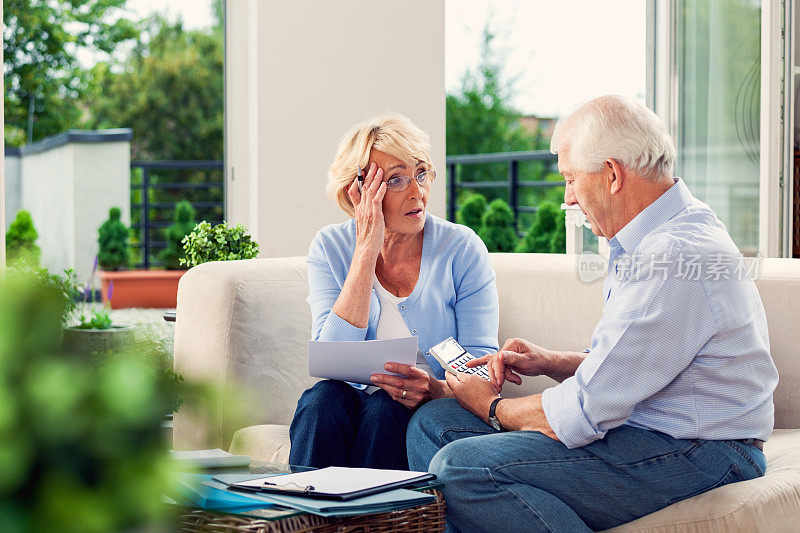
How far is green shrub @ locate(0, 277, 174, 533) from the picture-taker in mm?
234

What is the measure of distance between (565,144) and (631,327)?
1.31 ft

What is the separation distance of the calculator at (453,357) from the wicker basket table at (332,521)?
572mm

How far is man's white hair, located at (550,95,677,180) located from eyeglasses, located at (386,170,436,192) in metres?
0.73

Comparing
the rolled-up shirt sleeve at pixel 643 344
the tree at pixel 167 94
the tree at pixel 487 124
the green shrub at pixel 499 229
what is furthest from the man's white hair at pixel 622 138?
the tree at pixel 487 124

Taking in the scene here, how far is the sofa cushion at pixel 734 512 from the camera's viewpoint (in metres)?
1.52

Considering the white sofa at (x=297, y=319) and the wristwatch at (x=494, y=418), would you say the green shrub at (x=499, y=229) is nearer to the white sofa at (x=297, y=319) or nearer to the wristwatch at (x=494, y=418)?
the white sofa at (x=297, y=319)

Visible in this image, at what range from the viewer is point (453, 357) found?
2051mm

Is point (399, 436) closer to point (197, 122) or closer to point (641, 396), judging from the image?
point (641, 396)

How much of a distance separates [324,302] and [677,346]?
38.9 inches

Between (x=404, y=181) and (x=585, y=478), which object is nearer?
(x=585, y=478)

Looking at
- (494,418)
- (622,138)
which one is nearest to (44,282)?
(622,138)

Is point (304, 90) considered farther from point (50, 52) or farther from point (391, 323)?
point (50, 52)

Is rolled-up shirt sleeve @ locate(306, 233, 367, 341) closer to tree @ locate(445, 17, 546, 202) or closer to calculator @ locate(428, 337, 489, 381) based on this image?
calculator @ locate(428, 337, 489, 381)

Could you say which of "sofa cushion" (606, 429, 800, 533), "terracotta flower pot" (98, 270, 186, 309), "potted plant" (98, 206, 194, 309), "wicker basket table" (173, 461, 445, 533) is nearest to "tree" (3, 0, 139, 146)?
"potted plant" (98, 206, 194, 309)
